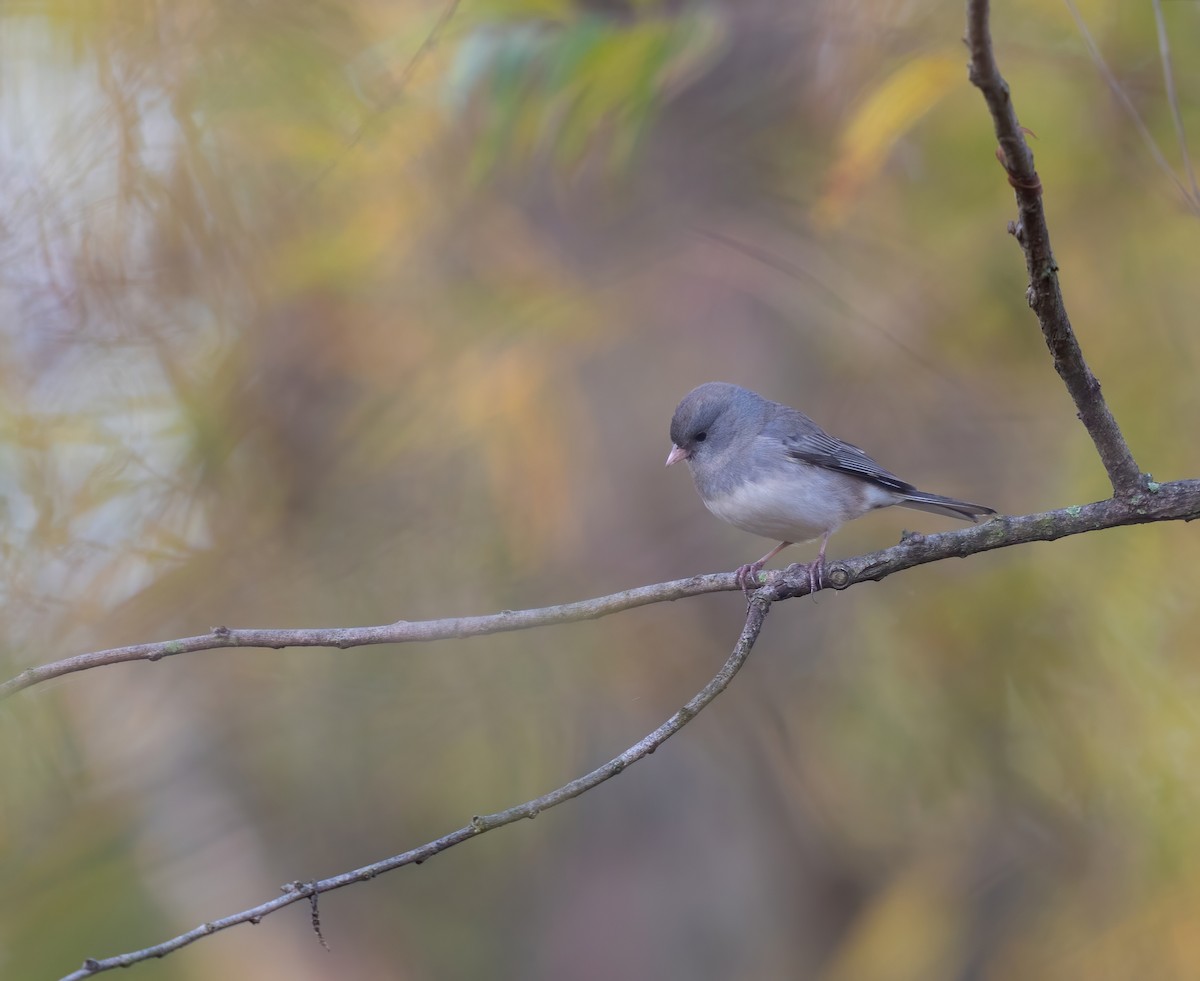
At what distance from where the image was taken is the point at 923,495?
2949mm

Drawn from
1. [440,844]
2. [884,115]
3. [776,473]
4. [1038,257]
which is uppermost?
[884,115]

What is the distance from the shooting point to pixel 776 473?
9.66 ft

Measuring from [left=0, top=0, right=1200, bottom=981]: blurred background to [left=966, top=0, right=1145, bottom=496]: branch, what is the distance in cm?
127

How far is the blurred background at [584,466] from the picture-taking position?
3.14 meters

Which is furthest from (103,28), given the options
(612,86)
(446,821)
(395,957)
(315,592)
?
(395,957)

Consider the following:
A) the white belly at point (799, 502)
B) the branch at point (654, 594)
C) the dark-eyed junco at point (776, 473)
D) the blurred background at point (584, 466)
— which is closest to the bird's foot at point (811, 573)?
the branch at point (654, 594)

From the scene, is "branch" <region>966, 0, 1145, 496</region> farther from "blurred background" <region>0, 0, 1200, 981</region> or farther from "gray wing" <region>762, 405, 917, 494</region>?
"blurred background" <region>0, 0, 1200, 981</region>

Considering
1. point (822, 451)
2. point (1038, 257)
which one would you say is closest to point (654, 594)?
point (1038, 257)

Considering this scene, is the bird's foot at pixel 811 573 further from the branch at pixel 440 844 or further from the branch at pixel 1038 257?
the branch at pixel 1038 257

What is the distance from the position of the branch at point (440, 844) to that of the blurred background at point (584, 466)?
5.64ft

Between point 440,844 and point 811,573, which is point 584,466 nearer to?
point 811,573

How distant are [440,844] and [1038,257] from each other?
126 centimetres

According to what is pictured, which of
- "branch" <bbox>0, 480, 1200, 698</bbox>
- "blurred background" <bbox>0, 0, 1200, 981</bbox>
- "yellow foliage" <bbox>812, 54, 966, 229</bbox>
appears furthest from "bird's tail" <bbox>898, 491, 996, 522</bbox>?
"yellow foliage" <bbox>812, 54, 966, 229</bbox>

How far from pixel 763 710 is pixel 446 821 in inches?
56.6
